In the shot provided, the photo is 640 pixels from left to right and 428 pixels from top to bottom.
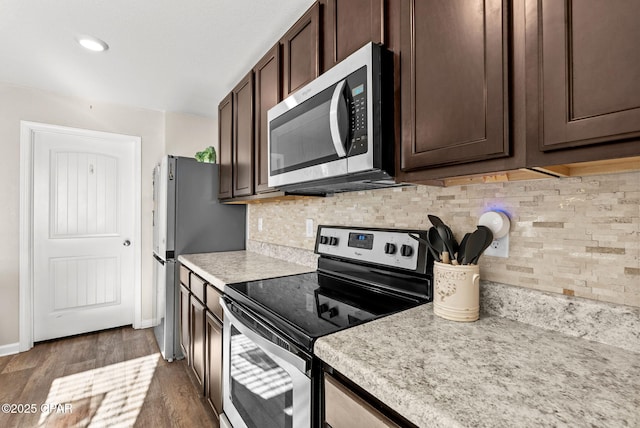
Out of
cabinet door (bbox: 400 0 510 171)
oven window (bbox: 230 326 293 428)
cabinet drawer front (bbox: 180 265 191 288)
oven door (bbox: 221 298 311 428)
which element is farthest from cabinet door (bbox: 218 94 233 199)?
cabinet door (bbox: 400 0 510 171)

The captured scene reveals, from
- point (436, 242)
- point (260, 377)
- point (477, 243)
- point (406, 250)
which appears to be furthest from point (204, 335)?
point (477, 243)

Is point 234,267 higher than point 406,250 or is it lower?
lower

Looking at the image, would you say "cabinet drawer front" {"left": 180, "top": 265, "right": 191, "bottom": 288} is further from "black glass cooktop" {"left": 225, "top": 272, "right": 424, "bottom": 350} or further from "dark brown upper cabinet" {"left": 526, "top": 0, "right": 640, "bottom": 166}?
"dark brown upper cabinet" {"left": 526, "top": 0, "right": 640, "bottom": 166}

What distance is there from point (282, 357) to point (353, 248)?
686 millimetres

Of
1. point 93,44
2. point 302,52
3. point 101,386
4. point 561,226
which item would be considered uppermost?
point 93,44

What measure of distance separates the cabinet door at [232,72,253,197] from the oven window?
1065 mm

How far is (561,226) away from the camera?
0.89 m

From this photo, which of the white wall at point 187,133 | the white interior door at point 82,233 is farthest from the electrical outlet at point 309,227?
the white interior door at point 82,233

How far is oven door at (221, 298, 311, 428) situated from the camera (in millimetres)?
890

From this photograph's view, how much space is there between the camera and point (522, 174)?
894mm

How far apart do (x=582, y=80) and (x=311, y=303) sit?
3.26 ft

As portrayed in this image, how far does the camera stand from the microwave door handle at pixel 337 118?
112cm

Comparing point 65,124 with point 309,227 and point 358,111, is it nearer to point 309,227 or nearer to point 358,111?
point 309,227

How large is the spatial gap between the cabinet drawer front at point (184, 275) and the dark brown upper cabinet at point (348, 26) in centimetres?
167
